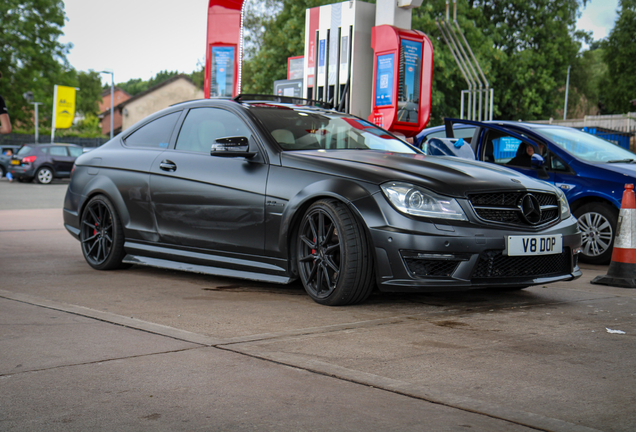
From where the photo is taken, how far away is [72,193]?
6961 millimetres

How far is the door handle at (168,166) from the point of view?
5890 millimetres

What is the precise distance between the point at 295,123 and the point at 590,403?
11.3 feet

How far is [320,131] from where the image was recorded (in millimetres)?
5695

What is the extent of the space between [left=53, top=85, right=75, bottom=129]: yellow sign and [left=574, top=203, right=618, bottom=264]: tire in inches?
1429

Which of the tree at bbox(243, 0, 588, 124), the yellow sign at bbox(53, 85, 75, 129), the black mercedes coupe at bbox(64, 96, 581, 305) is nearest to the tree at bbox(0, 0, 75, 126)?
the yellow sign at bbox(53, 85, 75, 129)

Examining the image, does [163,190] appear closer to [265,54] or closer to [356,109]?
A: [356,109]

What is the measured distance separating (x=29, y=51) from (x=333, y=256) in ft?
177

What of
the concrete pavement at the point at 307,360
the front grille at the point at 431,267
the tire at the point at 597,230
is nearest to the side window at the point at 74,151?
the tire at the point at 597,230

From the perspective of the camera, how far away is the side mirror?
5.23 meters

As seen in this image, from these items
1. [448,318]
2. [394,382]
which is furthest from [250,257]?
[394,382]

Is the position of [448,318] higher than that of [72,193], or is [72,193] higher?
[72,193]

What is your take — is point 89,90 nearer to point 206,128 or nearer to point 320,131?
point 206,128

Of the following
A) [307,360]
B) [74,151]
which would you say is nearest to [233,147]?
[307,360]

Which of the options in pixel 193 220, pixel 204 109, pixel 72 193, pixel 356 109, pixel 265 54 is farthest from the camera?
pixel 265 54
